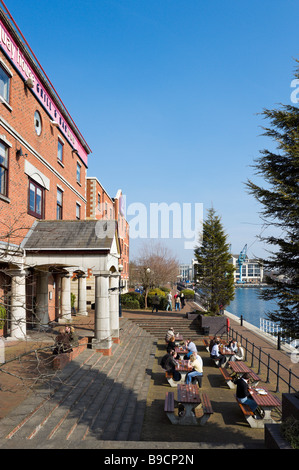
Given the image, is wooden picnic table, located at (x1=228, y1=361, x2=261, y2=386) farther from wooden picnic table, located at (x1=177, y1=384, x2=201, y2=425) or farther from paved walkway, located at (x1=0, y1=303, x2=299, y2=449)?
wooden picnic table, located at (x1=177, y1=384, x2=201, y2=425)

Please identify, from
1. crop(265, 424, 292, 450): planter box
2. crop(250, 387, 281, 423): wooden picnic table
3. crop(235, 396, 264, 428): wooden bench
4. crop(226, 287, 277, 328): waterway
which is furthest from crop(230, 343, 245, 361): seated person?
crop(265, 424, 292, 450): planter box

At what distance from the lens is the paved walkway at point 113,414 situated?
22.9ft

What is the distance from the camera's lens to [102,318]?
15.0 metres

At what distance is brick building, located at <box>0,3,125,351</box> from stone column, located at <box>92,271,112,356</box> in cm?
4

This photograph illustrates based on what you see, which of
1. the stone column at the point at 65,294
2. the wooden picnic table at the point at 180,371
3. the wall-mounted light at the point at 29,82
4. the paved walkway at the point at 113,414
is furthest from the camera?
the stone column at the point at 65,294

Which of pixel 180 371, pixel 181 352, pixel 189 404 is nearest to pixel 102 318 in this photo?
pixel 180 371

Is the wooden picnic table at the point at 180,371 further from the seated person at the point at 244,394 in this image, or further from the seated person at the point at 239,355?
the seated person at the point at 244,394

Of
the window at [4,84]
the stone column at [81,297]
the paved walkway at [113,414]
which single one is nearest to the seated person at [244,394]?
the paved walkway at [113,414]

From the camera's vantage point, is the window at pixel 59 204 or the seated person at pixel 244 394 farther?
the window at pixel 59 204

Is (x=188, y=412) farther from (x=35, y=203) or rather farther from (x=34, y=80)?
(x=34, y=80)

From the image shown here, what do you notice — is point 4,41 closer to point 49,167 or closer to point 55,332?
point 49,167

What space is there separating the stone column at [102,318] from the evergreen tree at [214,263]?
45.8ft
